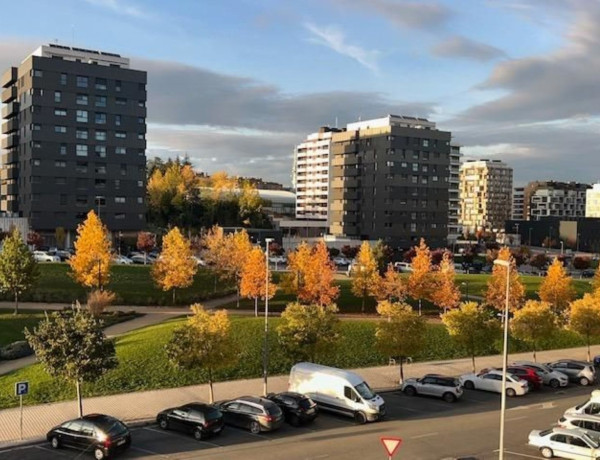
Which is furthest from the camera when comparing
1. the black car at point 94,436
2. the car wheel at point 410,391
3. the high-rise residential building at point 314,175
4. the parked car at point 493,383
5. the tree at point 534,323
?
the high-rise residential building at point 314,175

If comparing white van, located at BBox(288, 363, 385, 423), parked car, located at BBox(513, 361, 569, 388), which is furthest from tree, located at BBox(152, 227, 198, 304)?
parked car, located at BBox(513, 361, 569, 388)

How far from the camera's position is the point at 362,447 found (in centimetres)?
2177

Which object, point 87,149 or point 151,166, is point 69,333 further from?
point 151,166

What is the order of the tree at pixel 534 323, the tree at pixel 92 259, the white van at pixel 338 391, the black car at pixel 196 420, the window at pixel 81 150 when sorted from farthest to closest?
the window at pixel 81 150 < the tree at pixel 92 259 < the tree at pixel 534 323 < the white van at pixel 338 391 < the black car at pixel 196 420

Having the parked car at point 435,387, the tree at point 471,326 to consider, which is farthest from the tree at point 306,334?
the tree at point 471,326

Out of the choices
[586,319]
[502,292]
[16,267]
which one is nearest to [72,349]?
[16,267]

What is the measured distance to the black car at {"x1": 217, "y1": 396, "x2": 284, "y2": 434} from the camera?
23281 mm

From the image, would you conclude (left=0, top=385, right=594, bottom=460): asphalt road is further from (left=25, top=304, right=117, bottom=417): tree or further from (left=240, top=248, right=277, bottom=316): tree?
(left=240, top=248, right=277, bottom=316): tree

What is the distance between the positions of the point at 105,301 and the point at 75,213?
51.4 m

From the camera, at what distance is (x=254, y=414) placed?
→ 77.2 ft

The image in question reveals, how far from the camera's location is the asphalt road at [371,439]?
2102 cm

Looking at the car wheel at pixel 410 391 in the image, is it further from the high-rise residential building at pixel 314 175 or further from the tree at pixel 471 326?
the high-rise residential building at pixel 314 175

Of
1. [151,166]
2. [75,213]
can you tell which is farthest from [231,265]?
[151,166]

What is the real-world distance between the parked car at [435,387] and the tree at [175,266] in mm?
25164
